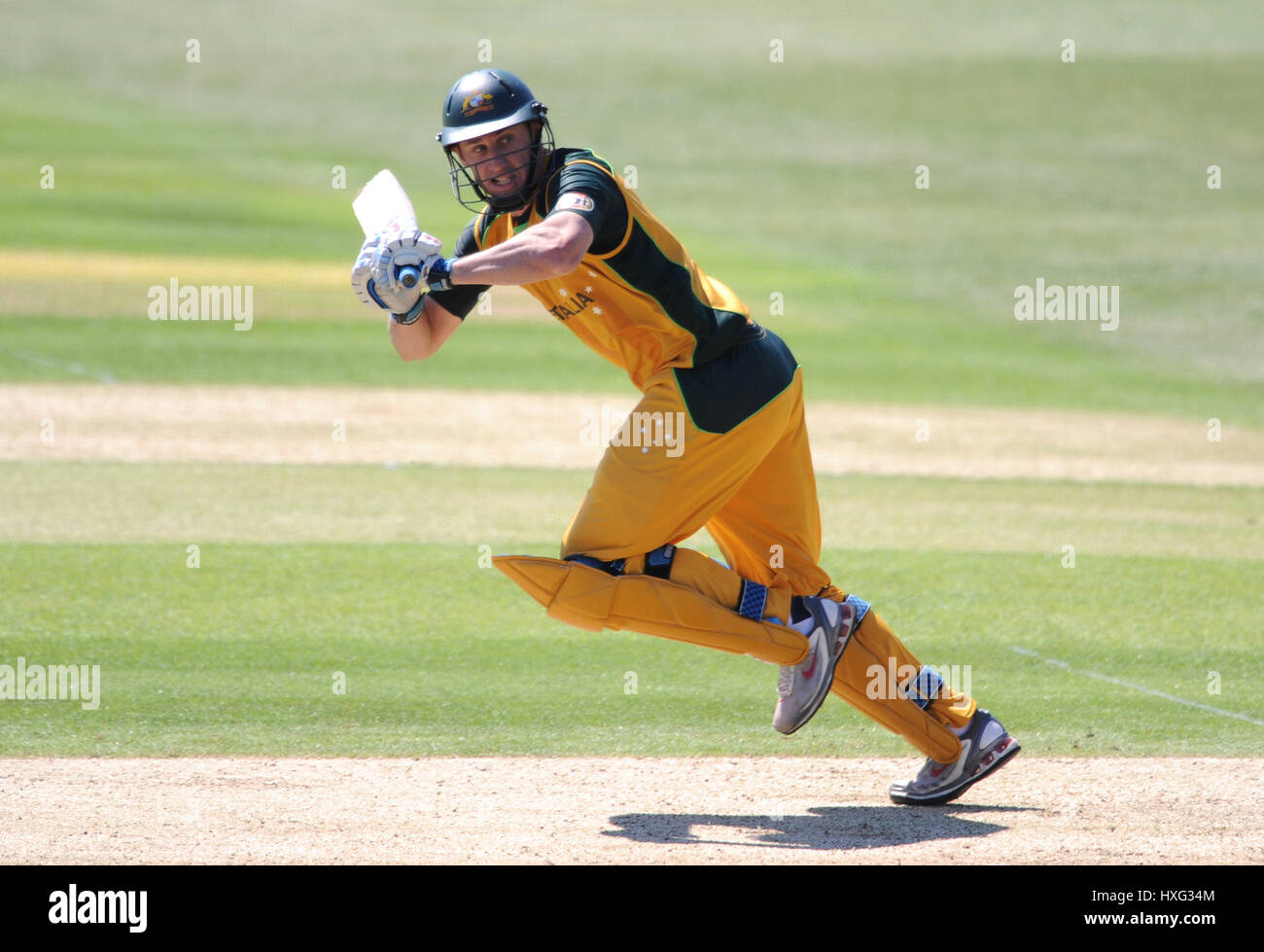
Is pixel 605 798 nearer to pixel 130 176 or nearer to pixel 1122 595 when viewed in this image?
pixel 1122 595

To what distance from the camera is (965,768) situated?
5.74 m

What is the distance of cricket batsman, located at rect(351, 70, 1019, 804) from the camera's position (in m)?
5.12

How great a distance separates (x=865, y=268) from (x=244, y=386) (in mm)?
12840

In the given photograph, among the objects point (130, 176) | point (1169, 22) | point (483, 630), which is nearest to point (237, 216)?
point (130, 176)

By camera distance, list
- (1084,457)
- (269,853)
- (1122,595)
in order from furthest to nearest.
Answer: (1084,457) < (1122,595) < (269,853)

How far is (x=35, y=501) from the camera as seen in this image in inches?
427

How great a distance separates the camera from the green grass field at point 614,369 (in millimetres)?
7133

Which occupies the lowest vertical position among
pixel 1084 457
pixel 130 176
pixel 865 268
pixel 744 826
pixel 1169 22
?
pixel 744 826
